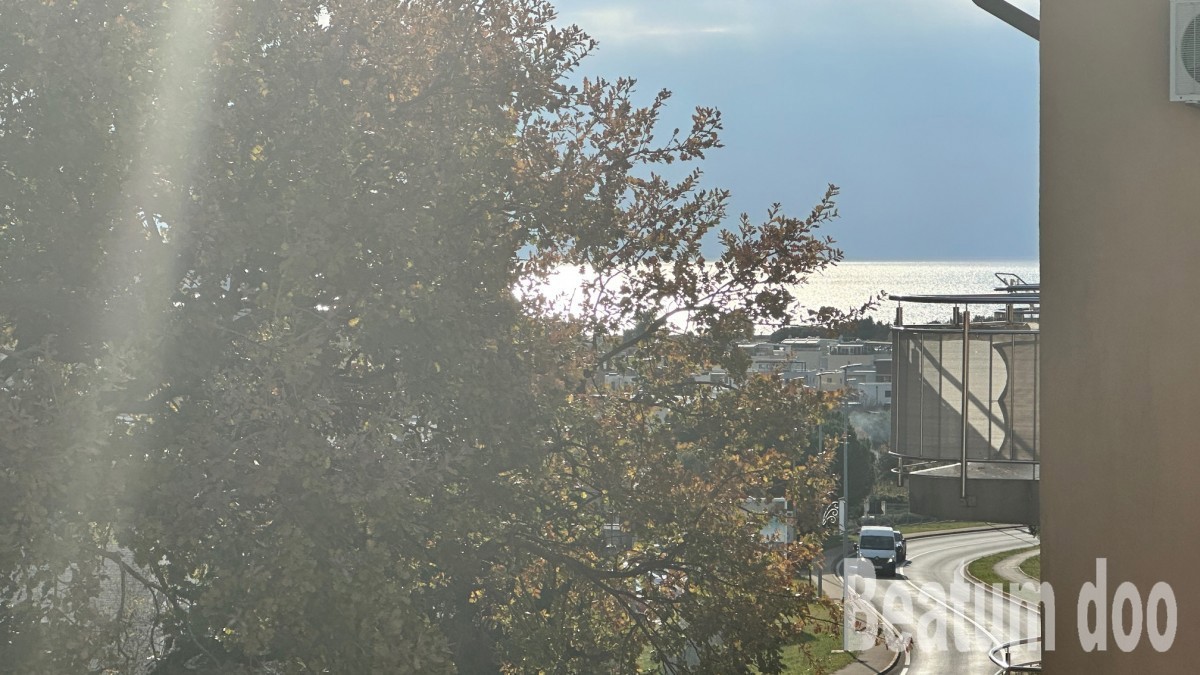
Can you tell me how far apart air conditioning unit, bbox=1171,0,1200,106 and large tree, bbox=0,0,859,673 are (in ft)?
16.2

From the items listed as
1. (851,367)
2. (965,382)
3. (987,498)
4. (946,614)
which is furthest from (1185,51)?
(851,367)

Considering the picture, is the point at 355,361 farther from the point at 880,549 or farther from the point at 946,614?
the point at 880,549

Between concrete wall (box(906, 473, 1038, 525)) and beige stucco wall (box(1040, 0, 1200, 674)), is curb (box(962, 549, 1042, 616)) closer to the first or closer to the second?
concrete wall (box(906, 473, 1038, 525))

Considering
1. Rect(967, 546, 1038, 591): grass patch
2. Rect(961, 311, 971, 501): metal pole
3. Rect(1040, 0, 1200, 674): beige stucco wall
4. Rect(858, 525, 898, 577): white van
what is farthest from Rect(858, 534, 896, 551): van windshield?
Rect(1040, 0, 1200, 674): beige stucco wall

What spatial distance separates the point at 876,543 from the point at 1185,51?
42296 millimetres

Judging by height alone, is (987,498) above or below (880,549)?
above

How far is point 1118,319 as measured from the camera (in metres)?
4.26

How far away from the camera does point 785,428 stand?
35.3ft

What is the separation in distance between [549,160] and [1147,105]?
6640 millimetres

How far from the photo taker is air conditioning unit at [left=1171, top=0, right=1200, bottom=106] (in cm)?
392

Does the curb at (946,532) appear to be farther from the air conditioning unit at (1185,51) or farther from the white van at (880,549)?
the air conditioning unit at (1185,51)

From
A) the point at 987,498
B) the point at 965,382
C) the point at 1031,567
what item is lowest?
the point at 1031,567

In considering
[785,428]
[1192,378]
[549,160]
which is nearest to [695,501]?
[785,428]

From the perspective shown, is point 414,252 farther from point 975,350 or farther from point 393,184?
point 975,350
